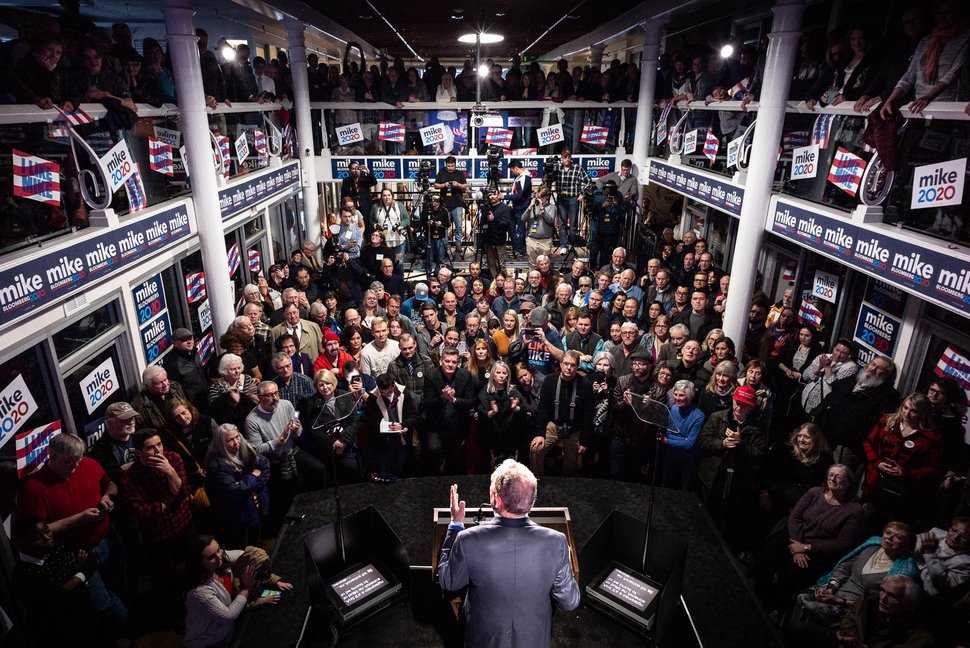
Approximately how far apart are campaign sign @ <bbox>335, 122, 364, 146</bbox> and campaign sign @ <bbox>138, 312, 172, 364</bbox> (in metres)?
5.53

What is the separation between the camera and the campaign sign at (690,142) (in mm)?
8586

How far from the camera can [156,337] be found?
5.59 m

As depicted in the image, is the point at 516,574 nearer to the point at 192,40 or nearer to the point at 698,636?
the point at 698,636

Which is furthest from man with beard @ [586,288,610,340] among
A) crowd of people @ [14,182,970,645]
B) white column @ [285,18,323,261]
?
white column @ [285,18,323,261]

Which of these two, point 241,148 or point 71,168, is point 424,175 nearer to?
point 241,148

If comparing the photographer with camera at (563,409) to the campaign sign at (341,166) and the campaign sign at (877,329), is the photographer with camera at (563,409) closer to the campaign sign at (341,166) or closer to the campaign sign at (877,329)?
the campaign sign at (877,329)

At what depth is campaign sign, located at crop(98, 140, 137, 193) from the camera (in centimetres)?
455

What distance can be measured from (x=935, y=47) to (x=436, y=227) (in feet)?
21.9

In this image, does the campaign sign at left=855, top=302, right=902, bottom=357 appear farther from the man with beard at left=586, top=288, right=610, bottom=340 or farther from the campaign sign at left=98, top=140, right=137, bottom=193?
the campaign sign at left=98, top=140, right=137, bottom=193

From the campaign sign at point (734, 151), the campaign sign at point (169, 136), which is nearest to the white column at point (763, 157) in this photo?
the campaign sign at point (734, 151)

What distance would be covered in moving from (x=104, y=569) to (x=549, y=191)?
773cm

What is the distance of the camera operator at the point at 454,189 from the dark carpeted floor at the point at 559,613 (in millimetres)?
6415

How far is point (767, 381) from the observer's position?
5.69m

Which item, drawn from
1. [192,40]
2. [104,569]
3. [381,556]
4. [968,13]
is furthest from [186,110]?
[968,13]
